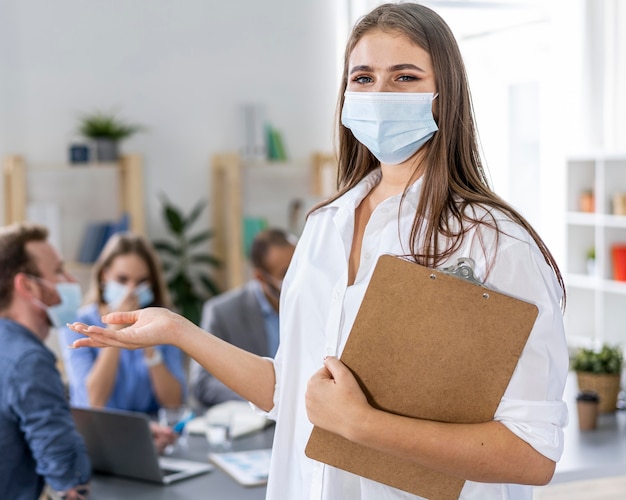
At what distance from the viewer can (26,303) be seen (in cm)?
244

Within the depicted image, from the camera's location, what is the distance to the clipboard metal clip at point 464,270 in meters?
1.16

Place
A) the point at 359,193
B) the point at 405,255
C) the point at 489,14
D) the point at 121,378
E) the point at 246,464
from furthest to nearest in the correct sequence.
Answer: the point at 489,14
the point at 121,378
the point at 246,464
the point at 359,193
the point at 405,255

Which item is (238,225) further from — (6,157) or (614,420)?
(614,420)

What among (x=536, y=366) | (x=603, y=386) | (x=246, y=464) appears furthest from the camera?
(x=603, y=386)

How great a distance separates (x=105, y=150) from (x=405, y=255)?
3.67 metres

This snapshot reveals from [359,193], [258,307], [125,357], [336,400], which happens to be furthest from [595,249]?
[336,400]

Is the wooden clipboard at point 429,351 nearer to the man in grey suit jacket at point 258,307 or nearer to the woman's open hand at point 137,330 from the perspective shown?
the woman's open hand at point 137,330

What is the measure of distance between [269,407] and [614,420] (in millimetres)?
1682

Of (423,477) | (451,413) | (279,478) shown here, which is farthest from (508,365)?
(279,478)

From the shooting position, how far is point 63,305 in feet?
8.43

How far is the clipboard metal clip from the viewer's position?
3.80ft

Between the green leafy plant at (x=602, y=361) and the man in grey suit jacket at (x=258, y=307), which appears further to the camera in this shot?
the man in grey suit jacket at (x=258, y=307)

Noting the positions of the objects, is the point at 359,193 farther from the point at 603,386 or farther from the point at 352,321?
the point at 603,386

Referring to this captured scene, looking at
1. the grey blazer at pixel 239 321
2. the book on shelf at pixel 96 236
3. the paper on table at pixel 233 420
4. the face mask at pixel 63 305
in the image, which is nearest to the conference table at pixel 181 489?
the paper on table at pixel 233 420
